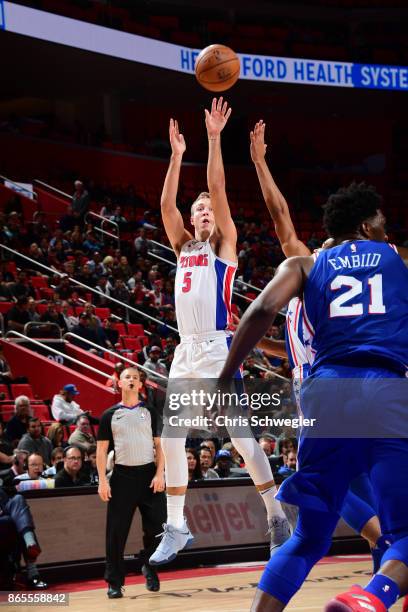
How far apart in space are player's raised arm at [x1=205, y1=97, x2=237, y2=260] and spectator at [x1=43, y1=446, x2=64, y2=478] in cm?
450

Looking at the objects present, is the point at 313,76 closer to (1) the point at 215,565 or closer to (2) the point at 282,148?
(2) the point at 282,148

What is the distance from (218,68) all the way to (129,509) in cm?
413

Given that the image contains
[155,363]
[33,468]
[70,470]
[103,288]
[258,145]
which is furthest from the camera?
[103,288]

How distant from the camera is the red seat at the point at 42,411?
12766mm

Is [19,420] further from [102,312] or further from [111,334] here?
[102,312]

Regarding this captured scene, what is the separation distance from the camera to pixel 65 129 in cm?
2428

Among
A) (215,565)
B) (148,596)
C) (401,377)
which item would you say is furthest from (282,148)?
(401,377)

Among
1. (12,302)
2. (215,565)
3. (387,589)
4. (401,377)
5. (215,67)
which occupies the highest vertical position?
(215,67)

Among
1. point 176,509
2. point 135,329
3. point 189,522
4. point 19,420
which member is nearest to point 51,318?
point 135,329

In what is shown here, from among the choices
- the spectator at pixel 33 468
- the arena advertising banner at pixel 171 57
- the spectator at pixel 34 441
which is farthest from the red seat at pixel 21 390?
the arena advertising banner at pixel 171 57

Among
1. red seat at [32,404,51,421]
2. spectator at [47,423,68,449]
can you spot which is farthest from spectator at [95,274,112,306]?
spectator at [47,423,68,449]

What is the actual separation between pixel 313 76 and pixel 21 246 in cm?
963

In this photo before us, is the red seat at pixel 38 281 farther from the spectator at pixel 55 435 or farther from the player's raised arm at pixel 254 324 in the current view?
the player's raised arm at pixel 254 324

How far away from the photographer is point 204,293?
6305 millimetres
